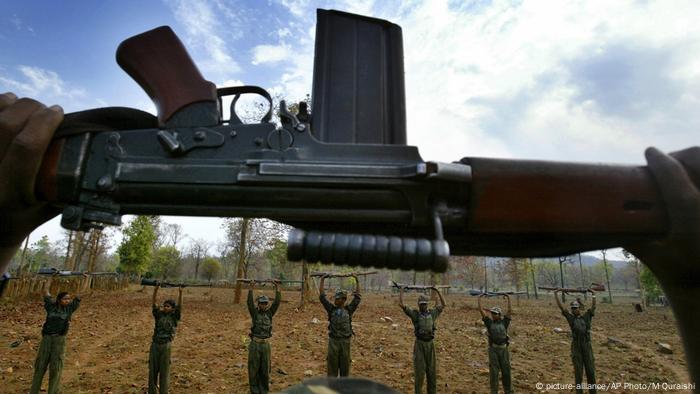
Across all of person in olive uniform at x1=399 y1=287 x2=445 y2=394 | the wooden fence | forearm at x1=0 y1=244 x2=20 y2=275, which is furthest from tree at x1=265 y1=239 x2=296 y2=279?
forearm at x1=0 y1=244 x2=20 y2=275

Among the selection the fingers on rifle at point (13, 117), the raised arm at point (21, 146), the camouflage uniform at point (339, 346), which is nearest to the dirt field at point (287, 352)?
the camouflage uniform at point (339, 346)

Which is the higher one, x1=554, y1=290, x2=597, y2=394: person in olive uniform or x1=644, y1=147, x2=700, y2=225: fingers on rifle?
x1=644, y1=147, x2=700, y2=225: fingers on rifle

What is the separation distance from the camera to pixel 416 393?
854 centimetres

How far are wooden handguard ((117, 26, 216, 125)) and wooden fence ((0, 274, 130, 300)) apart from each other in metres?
19.4

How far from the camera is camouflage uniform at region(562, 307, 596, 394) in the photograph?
364 inches

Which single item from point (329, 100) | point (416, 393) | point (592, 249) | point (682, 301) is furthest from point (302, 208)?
point (416, 393)

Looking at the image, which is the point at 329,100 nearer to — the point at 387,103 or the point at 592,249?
the point at 387,103

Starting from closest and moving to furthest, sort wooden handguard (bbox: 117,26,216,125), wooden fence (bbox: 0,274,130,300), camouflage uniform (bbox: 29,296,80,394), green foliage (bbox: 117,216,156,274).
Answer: wooden handguard (bbox: 117,26,216,125) → camouflage uniform (bbox: 29,296,80,394) → wooden fence (bbox: 0,274,130,300) → green foliage (bbox: 117,216,156,274)

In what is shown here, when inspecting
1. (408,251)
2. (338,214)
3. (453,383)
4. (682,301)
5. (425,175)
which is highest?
(425,175)

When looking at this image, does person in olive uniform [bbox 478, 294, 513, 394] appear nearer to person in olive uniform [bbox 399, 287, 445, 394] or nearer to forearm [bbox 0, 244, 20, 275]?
person in olive uniform [bbox 399, 287, 445, 394]

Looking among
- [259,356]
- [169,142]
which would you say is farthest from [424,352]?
[169,142]

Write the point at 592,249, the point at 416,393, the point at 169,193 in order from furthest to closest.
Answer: the point at 416,393, the point at 592,249, the point at 169,193

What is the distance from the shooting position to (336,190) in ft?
4.72

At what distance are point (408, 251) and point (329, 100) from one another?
1051 mm
